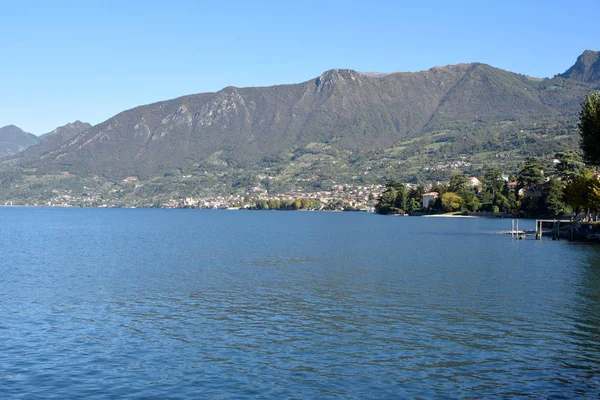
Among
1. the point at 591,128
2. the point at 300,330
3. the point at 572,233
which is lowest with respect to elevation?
the point at 300,330

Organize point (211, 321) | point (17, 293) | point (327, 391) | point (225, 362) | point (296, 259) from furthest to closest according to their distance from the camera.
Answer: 1. point (296, 259)
2. point (17, 293)
3. point (211, 321)
4. point (225, 362)
5. point (327, 391)

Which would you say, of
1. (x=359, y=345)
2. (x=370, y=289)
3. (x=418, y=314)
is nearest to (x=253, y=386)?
(x=359, y=345)

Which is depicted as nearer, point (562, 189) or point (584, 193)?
point (584, 193)

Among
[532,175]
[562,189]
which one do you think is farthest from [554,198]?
[562,189]

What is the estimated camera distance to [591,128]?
77500 mm

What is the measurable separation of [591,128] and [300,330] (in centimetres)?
6178

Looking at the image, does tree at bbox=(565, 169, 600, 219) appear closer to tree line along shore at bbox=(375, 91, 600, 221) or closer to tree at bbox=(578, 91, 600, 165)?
tree line along shore at bbox=(375, 91, 600, 221)

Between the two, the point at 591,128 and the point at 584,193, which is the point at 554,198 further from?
the point at 591,128

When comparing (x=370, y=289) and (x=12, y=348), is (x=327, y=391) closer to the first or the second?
(x=12, y=348)

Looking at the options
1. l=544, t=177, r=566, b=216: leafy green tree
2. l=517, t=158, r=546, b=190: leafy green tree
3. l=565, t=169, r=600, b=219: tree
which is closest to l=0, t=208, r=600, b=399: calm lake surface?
l=565, t=169, r=600, b=219: tree

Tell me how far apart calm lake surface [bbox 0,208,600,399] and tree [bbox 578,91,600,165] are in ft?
78.8

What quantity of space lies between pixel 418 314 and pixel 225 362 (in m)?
13.0

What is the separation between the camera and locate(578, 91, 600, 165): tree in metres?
75.5

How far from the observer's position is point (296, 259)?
64562 mm
